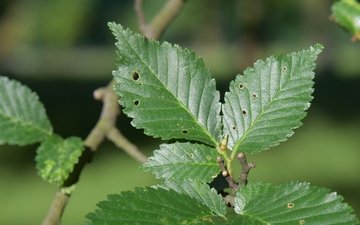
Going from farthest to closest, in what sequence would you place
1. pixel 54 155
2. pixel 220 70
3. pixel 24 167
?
pixel 220 70 → pixel 24 167 → pixel 54 155

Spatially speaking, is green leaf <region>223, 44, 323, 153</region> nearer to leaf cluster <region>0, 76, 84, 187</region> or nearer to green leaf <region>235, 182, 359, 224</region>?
green leaf <region>235, 182, 359, 224</region>

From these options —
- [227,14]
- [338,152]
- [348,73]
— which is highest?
[227,14]

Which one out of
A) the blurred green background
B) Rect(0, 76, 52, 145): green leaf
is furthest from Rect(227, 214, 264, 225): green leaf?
the blurred green background

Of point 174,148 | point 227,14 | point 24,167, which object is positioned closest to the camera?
point 174,148

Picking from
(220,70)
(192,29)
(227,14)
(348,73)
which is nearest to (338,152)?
(348,73)

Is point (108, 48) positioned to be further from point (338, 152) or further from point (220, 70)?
point (338, 152)

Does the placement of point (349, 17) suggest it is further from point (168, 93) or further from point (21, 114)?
point (21, 114)
